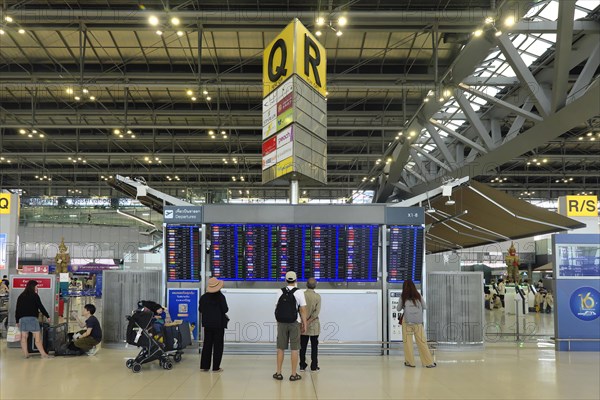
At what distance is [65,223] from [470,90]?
130ft

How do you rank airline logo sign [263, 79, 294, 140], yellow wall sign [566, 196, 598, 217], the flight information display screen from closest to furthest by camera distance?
1. airline logo sign [263, 79, 294, 140]
2. the flight information display screen
3. yellow wall sign [566, 196, 598, 217]

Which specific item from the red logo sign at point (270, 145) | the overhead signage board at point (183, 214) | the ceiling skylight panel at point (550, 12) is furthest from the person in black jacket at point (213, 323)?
the ceiling skylight panel at point (550, 12)

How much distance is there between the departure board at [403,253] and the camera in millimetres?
11055

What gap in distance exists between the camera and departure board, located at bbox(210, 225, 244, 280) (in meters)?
11.1

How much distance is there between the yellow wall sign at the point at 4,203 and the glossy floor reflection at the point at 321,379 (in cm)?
1237

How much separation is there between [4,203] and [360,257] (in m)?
16.6

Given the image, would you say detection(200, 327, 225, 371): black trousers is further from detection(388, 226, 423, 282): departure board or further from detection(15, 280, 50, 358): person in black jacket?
detection(388, 226, 423, 282): departure board

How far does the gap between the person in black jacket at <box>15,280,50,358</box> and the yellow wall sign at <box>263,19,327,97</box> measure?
6229mm

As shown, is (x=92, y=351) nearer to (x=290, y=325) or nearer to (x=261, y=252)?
(x=261, y=252)

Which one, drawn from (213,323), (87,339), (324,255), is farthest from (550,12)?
(87,339)

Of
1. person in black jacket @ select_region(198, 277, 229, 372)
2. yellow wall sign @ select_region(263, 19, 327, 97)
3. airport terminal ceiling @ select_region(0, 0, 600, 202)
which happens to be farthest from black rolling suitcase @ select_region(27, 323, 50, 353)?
airport terminal ceiling @ select_region(0, 0, 600, 202)

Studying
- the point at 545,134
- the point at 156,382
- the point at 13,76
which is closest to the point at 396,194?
the point at 545,134

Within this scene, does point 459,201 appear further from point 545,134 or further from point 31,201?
point 31,201

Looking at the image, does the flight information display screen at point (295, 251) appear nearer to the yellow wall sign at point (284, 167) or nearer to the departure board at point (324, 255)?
the departure board at point (324, 255)
